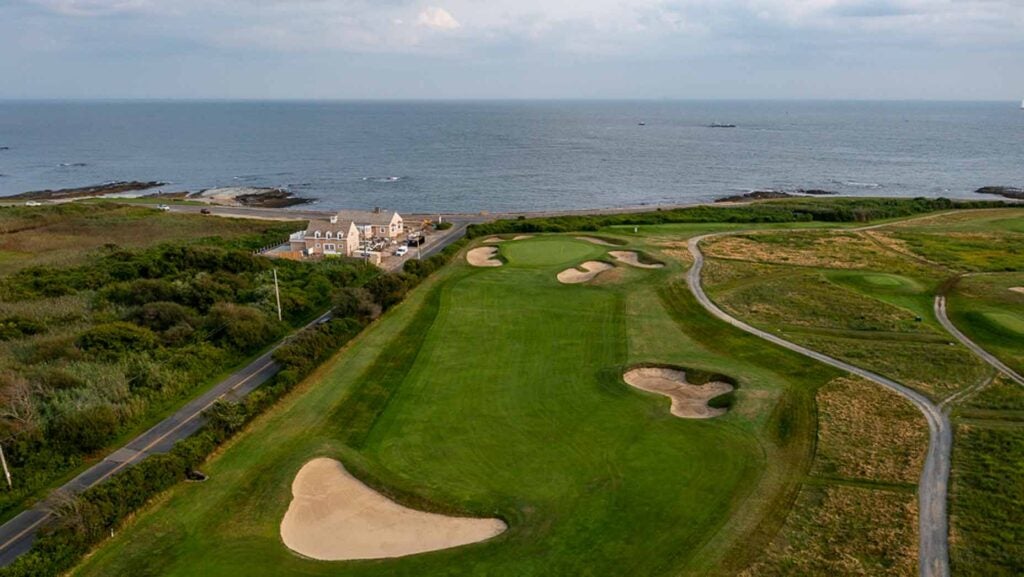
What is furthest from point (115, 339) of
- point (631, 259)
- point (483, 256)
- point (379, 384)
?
point (631, 259)

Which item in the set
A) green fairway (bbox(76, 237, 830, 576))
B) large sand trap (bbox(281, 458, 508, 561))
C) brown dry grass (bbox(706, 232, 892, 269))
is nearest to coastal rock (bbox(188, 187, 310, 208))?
green fairway (bbox(76, 237, 830, 576))

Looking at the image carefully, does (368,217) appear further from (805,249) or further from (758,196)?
(758,196)

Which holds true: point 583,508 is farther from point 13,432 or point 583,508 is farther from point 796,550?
point 13,432

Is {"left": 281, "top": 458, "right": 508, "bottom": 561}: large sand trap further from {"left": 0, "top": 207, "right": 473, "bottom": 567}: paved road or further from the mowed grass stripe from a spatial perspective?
{"left": 0, "top": 207, "right": 473, "bottom": 567}: paved road

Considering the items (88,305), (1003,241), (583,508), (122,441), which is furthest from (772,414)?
(1003,241)

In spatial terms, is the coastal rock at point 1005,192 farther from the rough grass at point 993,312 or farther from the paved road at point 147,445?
the paved road at point 147,445
